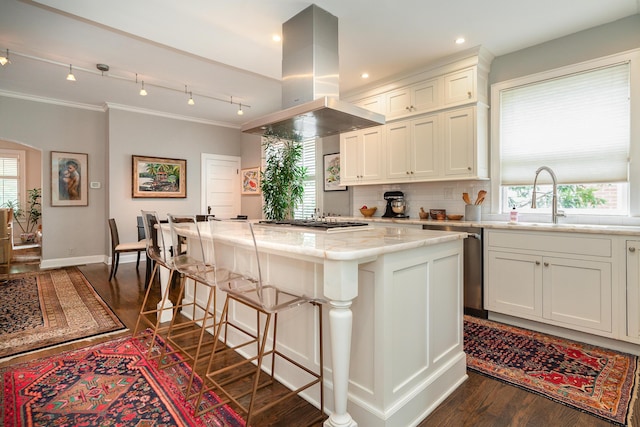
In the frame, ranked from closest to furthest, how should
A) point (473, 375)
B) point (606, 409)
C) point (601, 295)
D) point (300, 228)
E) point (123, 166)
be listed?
point (606, 409), point (473, 375), point (300, 228), point (601, 295), point (123, 166)

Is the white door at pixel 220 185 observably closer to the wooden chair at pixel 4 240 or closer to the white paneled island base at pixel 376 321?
the wooden chair at pixel 4 240

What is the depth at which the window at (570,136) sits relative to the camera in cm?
296

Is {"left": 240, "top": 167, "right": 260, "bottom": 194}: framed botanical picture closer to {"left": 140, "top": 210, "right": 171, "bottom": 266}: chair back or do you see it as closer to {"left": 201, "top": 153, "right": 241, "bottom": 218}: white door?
{"left": 201, "top": 153, "right": 241, "bottom": 218}: white door

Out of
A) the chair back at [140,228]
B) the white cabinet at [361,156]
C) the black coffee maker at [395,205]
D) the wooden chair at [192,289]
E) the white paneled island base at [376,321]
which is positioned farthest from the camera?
the chair back at [140,228]

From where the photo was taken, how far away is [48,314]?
10.8 ft

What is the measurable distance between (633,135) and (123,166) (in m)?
6.91

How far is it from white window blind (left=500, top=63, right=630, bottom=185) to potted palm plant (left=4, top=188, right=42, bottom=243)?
1008cm

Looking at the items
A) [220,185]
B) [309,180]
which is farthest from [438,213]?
[220,185]

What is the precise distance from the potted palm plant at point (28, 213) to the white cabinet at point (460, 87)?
9.46 metres

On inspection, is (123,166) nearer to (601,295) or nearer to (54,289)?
(54,289)

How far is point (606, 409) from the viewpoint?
70.5 inches

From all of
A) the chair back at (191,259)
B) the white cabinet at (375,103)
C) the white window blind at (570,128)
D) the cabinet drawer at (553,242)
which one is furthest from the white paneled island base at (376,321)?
the white cabinet at (375,103)

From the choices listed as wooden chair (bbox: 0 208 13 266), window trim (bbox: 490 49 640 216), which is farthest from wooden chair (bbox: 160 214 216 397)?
wooden chair (bbox: 0 208 13 266)

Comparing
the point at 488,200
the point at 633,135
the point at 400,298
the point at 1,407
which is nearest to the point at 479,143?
the point at 488,200
